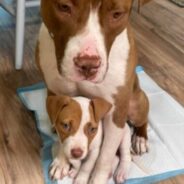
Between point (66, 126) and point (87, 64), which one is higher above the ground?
point (87, 64)

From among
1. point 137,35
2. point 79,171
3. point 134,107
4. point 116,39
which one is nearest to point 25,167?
point 79,171

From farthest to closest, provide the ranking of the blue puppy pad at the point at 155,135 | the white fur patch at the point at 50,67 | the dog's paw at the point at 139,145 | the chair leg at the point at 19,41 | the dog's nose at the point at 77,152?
the chair leg at the point at 19,41, the dog's paw at the point at 139,145, the blue puppy pad at the point at 155,135, the white fur patch at the point at 50,67, the dog's nose at the point at 77,152

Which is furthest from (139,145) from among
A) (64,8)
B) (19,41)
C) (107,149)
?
(19,41)

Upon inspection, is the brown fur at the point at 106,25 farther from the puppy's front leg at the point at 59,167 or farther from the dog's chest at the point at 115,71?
the puppy's front leg at the point at 59,167

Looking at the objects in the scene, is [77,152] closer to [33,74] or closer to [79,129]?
[79,129]

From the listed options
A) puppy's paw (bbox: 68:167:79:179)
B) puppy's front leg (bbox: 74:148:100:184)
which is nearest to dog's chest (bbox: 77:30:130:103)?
puppy's front leg (bbox: 74:148:100:184)

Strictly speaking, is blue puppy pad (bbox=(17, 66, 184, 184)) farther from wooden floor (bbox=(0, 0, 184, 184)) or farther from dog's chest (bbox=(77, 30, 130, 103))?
dog's chest (bbox=(77, 30, 130, 103))

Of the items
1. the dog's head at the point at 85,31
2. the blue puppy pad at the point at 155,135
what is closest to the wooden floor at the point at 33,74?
the blue puppy pad at the point at 155,135

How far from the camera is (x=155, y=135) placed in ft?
6.39

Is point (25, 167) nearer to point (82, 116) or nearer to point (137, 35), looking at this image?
point (82, 116)

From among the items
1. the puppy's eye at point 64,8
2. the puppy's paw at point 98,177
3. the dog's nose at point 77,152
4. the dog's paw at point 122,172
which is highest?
the puppy's eye at point 64,8

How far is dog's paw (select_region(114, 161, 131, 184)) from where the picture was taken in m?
1.66

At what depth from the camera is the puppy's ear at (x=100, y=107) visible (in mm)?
1509

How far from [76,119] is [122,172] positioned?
36 centimetres
